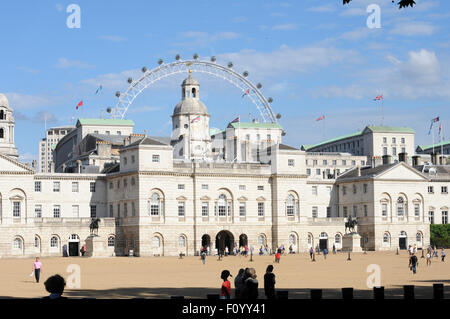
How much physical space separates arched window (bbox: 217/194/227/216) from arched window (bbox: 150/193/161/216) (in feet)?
28.8

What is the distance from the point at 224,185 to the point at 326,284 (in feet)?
194

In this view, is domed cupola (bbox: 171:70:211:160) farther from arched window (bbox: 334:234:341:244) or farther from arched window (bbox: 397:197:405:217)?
arched window (bbox: 397:197:405:217)

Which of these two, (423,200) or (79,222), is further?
(423,200)

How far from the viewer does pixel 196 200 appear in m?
106

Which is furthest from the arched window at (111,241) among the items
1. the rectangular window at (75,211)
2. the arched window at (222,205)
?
the arched window at (222,205)

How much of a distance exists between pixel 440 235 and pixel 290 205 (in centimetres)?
2522

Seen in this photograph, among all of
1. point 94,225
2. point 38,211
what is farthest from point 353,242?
point 38,211

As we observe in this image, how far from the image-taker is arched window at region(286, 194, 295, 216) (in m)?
112

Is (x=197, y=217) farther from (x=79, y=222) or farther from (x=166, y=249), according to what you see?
(x=79, y=222)

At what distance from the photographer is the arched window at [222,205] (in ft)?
356

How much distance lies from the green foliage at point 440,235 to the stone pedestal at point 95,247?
49651mm

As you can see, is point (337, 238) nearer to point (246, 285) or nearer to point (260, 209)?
point (260, 209)

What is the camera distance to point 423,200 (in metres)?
121

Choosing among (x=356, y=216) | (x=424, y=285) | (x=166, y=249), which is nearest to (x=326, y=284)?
(x=424, y=285)
